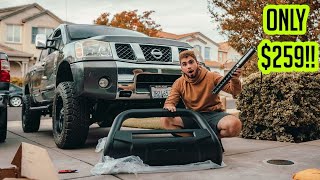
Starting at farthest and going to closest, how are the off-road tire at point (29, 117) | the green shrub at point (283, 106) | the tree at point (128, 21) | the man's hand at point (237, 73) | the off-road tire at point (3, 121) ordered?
the tree at point (128, 21) < the off-road tire at point (29, 117) < the green shrub at point (283, 106) < the off-road tire at point (3, 121) < the man's hand at point (237, 73)

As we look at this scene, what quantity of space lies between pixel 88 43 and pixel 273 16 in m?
4.05

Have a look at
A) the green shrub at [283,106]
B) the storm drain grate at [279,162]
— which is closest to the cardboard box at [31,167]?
the storm drain grate at [279,162]

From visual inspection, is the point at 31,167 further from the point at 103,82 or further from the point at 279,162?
the point at 279,162

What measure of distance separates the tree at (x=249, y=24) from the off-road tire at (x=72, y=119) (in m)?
8.50

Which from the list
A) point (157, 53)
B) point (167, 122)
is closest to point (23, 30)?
point (157, 53)

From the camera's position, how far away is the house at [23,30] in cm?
2962

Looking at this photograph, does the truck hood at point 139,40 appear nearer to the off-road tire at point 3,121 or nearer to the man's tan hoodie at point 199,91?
the man's tan hoodie at point 199,91

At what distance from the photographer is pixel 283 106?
5.15 metres

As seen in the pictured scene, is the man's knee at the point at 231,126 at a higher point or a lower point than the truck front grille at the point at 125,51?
lower

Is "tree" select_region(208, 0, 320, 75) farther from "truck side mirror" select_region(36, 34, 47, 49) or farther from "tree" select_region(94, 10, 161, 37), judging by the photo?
"tree" select_region(94, 10, 161, 37)

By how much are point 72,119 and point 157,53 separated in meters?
1.34

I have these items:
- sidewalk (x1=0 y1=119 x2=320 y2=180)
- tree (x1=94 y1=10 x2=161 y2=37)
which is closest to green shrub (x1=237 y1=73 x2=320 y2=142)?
sidewalk (x1=0 y1=119 x2=320 y2=180)

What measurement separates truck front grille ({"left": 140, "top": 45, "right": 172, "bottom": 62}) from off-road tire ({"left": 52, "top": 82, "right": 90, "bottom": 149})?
0.97 meters

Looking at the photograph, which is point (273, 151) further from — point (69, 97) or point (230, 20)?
point (230, 20)
